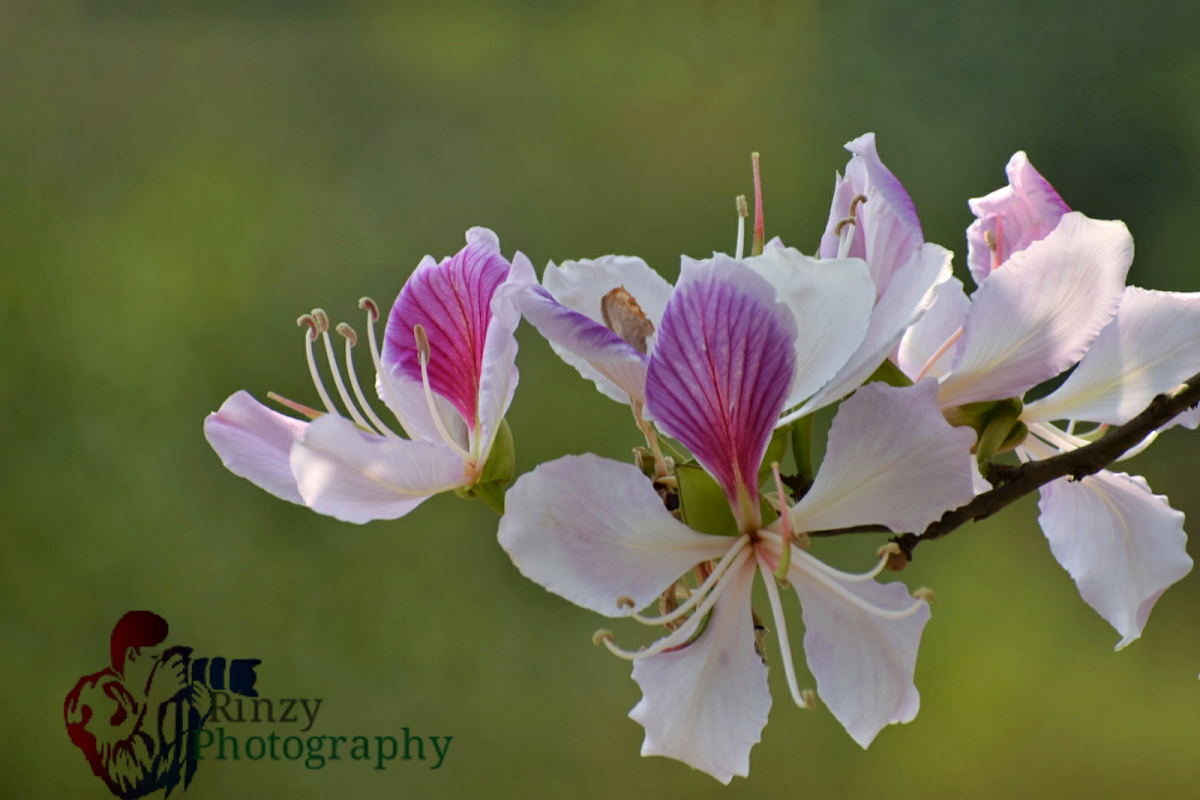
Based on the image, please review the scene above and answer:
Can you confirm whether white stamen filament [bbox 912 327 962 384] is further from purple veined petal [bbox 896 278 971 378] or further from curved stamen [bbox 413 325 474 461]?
curved stamen [bbox 413 325 474 461]

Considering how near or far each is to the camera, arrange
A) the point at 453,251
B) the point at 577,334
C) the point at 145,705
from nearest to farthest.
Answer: the point at 577,334 < the point at 145,705 < the point at 453,251

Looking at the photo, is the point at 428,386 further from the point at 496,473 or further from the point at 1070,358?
the point at 1070,358

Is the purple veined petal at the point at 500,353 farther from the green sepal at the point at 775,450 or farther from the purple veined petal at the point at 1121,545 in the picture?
the purple veined petal at the point at 1121,545

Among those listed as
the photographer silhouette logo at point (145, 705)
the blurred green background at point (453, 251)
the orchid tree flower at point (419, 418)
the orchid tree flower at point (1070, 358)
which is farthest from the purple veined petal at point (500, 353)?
the photographer silhouette logo at point (145, 705)

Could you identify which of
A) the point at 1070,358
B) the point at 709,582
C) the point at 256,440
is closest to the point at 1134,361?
the point at 1070,358

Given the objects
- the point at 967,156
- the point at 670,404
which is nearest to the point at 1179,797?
the point at 967,156

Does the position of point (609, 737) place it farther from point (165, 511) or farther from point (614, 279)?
point (614, 279)

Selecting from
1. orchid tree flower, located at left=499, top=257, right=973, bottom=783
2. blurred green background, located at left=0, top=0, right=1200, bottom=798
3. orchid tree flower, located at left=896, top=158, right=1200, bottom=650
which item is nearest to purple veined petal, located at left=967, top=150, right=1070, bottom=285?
orchid tree flower, located at left=896, top=158, right=1200, bottom=650
